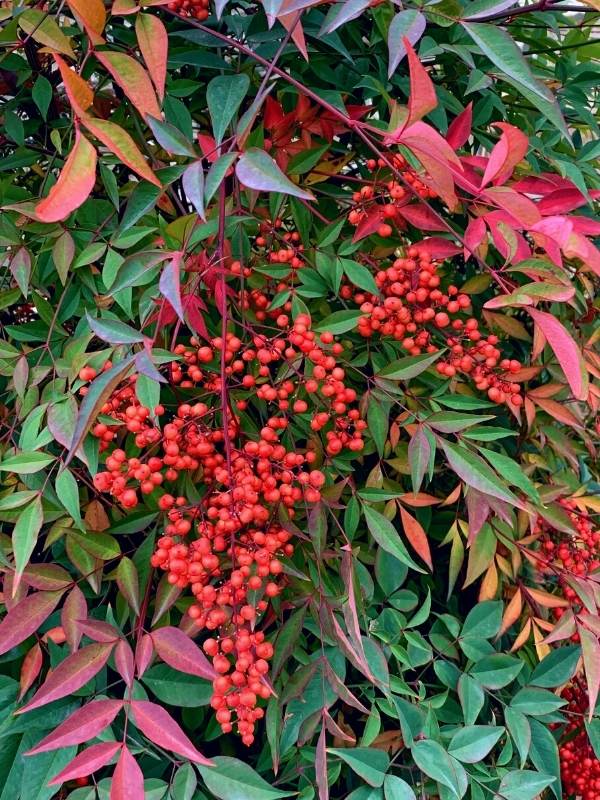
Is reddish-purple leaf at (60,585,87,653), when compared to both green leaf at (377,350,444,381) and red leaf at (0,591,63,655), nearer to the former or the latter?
red leaf at (0,591,63,655)

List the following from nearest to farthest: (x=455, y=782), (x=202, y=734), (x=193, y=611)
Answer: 1. (x=193, y=611)
2. (x=455, y=782)
3. (x=202, y=734)

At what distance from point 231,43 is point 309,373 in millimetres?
295

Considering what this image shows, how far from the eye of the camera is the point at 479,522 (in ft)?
2.42

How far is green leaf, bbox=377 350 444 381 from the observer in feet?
2.28

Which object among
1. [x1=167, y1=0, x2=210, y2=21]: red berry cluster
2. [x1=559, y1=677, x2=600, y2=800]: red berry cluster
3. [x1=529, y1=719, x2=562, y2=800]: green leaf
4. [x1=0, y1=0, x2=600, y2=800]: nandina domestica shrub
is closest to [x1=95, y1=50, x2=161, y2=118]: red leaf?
[x1=0, y1=0, x2=600, y2=800]: nandina domestica shrub

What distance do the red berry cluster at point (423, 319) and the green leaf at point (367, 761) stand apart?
14.5 inches

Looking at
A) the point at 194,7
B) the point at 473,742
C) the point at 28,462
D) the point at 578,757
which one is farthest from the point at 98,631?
the point at 578,757

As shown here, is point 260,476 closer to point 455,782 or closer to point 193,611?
point 193,611

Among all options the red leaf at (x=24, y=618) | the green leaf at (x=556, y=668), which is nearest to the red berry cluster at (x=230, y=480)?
the red leaf at (x=24, y=618)

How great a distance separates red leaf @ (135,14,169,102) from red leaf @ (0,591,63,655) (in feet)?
1.43

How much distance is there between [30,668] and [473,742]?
0.45 metres

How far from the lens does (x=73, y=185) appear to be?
0.46 m

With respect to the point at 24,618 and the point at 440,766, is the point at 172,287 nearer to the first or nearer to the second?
the point at 24,618

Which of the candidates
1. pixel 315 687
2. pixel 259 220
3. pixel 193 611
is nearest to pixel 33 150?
pixel 259 220
